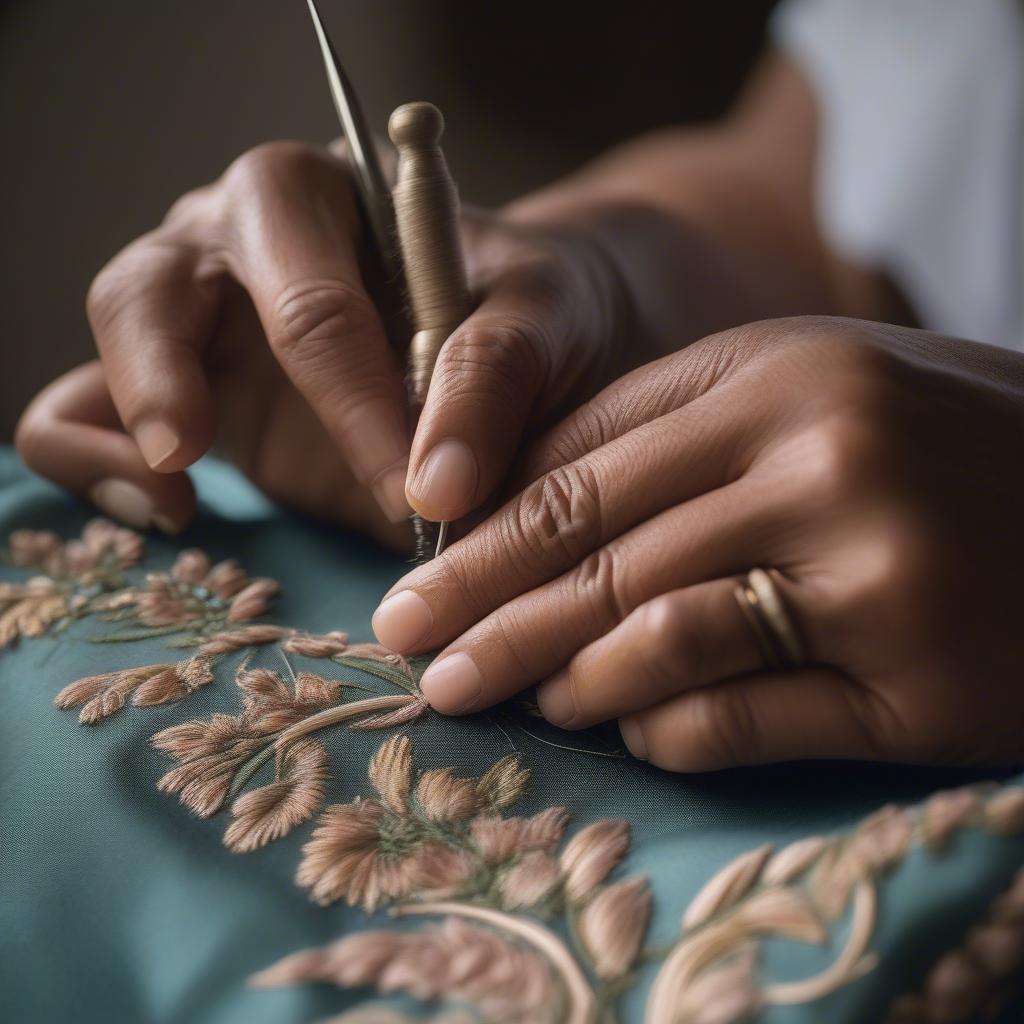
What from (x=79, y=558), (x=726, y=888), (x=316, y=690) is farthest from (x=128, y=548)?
(x=726, y=888)

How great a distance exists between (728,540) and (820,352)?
0.09 metres

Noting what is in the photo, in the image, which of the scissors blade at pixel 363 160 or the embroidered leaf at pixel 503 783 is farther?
the scissors blade at pixel 363 160

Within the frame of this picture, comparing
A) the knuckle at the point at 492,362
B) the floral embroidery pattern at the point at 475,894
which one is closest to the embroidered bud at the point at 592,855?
the floral embroidery pattern at the point at 475,894

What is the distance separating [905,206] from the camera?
1.12 metres

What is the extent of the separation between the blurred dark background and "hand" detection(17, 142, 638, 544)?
65cm

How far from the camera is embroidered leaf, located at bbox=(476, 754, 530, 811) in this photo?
41 cm

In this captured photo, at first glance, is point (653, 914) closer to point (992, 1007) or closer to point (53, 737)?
point (992, 1007)

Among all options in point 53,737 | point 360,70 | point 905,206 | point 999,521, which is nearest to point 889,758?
point 999,521

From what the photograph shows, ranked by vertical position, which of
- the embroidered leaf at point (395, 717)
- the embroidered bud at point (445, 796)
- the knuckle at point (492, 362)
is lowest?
the embroidered bud at point (445, 796)

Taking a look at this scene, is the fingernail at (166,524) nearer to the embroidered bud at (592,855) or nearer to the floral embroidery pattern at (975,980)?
the embroidered bud at (592,855)

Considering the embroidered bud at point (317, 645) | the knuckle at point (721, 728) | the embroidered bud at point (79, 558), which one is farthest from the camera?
the embroidered bud at point (79, 558)

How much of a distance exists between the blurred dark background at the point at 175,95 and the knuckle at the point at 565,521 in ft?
3.36

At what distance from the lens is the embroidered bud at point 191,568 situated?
590 mm

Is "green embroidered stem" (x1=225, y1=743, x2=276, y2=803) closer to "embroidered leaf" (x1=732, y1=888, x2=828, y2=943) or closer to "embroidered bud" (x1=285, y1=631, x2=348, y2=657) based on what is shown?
"embroidered bud" (x1=285, y1=631, x2=348, y2=657)
